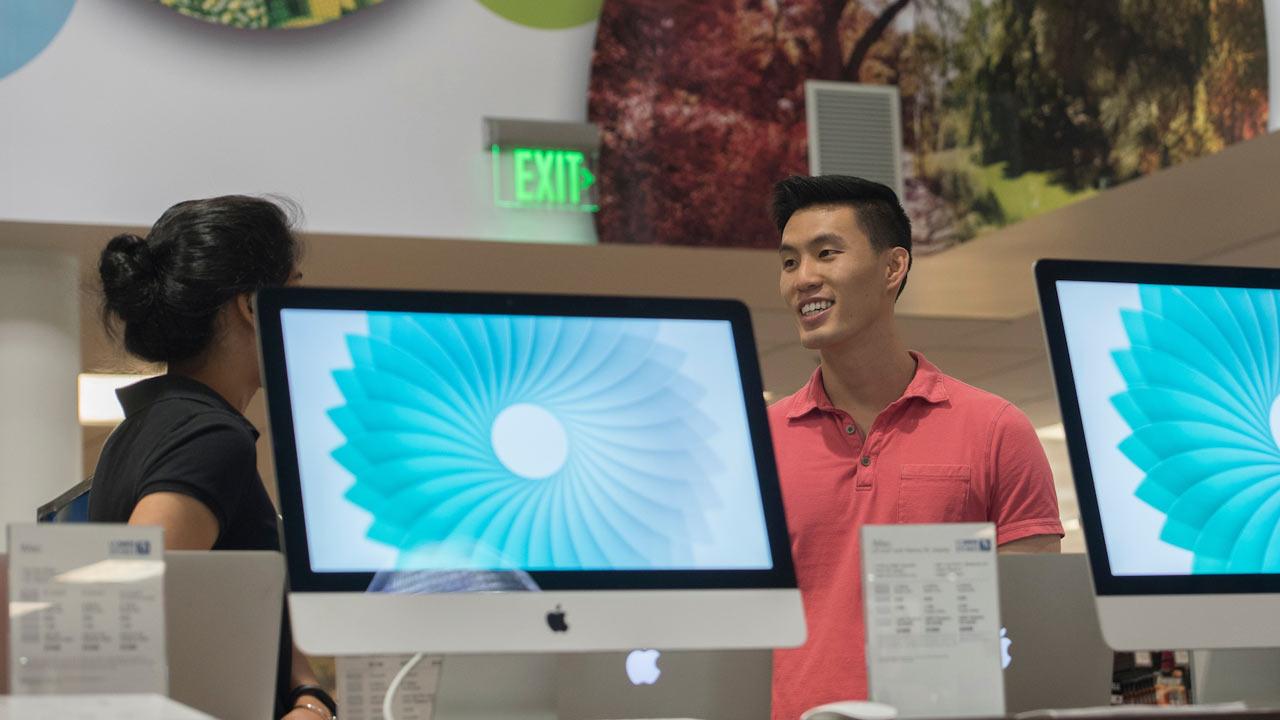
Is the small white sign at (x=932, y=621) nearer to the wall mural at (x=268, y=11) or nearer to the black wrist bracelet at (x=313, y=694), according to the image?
the black wrist bracelet at (x=313, y=694)

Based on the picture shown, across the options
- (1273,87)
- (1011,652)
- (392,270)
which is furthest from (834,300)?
(392,270)

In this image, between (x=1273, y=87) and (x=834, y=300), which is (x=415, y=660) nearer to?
(x=834, y=300)

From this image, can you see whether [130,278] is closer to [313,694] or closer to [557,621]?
[313,694]

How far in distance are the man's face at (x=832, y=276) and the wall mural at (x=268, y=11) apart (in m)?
3.03

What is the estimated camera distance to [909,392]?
7.82 feet

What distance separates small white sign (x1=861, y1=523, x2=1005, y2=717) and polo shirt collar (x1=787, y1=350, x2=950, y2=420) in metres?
0.91

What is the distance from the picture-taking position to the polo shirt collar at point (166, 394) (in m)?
1.79

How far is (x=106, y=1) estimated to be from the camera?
504cm

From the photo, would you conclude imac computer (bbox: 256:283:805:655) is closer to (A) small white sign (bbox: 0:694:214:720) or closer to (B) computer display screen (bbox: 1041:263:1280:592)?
(A) small white sign (bbox: 0:694:214:720)

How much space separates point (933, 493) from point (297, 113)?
3.44m

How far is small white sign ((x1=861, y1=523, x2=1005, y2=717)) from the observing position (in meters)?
1.42

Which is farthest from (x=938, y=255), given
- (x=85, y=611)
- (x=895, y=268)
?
(x=85, y=611)

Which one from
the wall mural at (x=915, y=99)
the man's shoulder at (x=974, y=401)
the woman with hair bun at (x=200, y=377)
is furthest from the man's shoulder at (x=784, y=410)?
the wall mural at (x=915, y=99)

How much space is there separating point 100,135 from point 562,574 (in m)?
3.94
